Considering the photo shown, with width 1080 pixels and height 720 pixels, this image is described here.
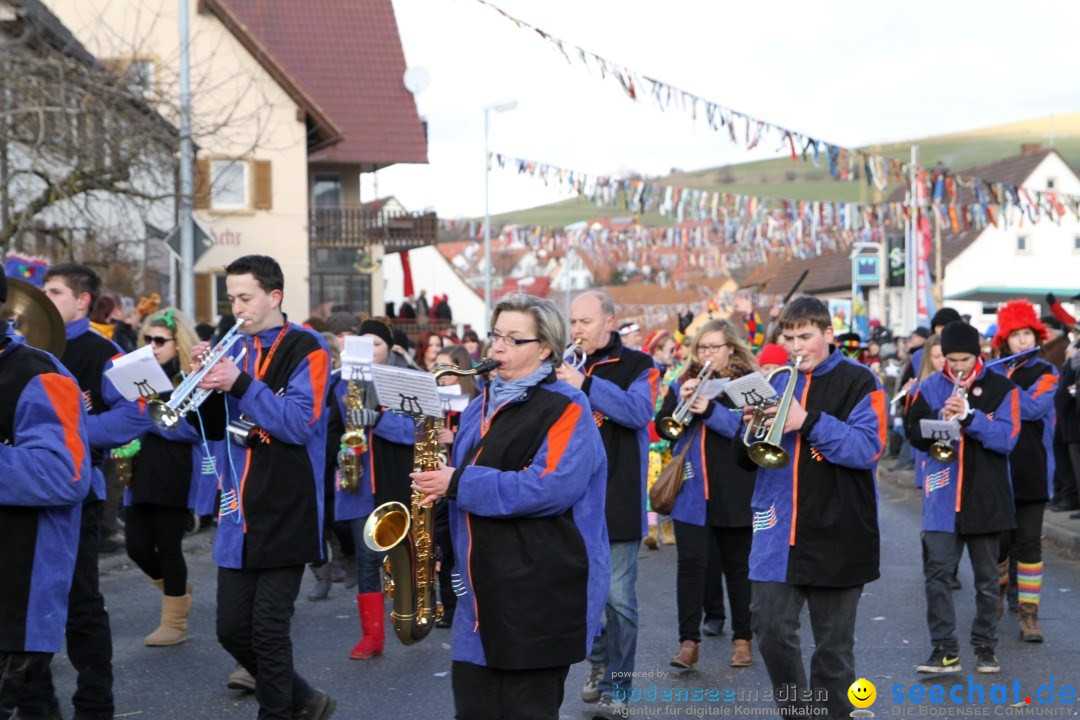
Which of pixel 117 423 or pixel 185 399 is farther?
pixel 117 423

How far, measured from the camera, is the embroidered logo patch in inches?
237

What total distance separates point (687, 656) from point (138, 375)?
346 cm

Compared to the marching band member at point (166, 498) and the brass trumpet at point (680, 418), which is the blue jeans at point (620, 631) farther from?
the marching band member at point (166, 498)

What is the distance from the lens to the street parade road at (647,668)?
720 cm

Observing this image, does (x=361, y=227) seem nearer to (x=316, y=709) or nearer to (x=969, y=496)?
(x=969, y=496)

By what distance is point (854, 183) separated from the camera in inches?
3669

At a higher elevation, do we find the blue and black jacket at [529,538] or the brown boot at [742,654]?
the blue and black jacket at [529,538]

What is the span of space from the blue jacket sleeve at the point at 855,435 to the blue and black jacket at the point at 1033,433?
10.4ft

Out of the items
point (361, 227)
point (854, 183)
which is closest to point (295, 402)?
point (361, 227)

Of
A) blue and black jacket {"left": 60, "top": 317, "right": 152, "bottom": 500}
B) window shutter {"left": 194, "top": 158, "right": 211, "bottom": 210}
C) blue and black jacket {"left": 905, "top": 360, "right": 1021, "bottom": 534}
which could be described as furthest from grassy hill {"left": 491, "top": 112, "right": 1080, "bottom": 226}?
blue and black jacket {"left": 60, "top": 317, "right": 152, "bottom": 500}

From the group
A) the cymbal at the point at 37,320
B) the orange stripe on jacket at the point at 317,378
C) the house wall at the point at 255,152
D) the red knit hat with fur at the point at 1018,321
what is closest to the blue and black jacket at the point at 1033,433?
the red knit hat with fur at the point at 1018,321

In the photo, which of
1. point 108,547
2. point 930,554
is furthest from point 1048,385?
point 108,547

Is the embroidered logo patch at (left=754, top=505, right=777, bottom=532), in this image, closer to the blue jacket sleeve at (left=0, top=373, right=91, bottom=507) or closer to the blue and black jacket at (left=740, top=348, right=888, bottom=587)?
the blue and black jacket at (left=740, top=348, right=888, bottom=587)

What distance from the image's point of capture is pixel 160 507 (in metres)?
8.42
